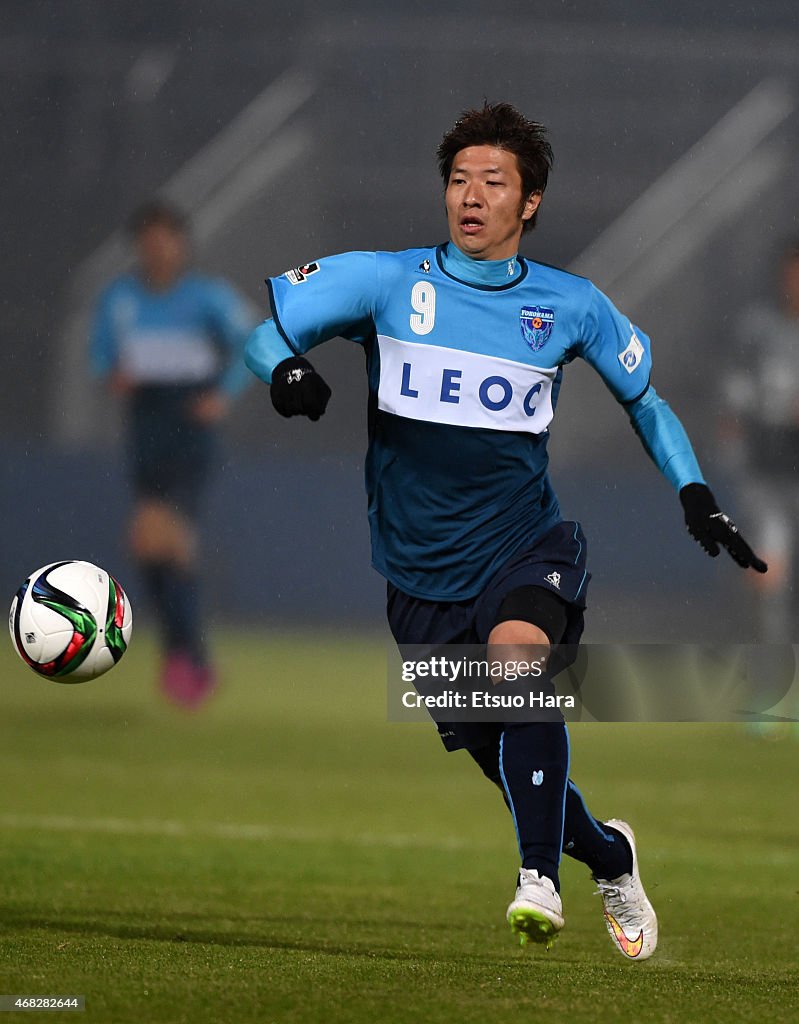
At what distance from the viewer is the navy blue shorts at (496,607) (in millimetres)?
4293

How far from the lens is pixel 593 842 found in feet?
14.9

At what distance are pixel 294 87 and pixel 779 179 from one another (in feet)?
13.7

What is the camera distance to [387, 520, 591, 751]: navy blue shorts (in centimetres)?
429

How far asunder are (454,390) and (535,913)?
50.0 inches

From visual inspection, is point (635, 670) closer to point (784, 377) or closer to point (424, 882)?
point (784, 377)

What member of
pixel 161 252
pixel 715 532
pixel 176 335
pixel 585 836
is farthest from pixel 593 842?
pixel 176 335

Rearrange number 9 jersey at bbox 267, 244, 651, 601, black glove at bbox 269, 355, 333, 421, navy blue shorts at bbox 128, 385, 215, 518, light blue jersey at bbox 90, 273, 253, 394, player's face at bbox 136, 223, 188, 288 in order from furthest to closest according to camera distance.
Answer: navy blue shorts at bbox 128, 385, 215, 518, light blue jersey at bbox 90, 273, 253, 394, player's face at bbox 136, 223, 188, 288, number 9 jersey at bbox 267, 244, 651, 601, black glove at bbox 269, 355, 333, 421

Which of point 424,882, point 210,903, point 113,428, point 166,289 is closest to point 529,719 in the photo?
point 210,903

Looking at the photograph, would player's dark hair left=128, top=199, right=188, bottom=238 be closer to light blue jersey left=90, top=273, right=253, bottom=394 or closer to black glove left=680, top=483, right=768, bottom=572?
light blue jersey left=90, top=273, right=253, bottom=394

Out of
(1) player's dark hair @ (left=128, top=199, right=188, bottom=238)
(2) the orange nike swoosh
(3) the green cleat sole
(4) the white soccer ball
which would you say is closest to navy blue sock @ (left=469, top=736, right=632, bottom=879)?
(2) the orange nike swoosh

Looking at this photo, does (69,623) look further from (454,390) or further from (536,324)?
(536,324)

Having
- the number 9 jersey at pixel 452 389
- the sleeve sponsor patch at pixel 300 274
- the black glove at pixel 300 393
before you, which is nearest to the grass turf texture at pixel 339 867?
the number 9 jersey at pixel 452 389

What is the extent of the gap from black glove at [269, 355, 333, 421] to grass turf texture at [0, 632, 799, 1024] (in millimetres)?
1161

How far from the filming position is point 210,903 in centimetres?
518
